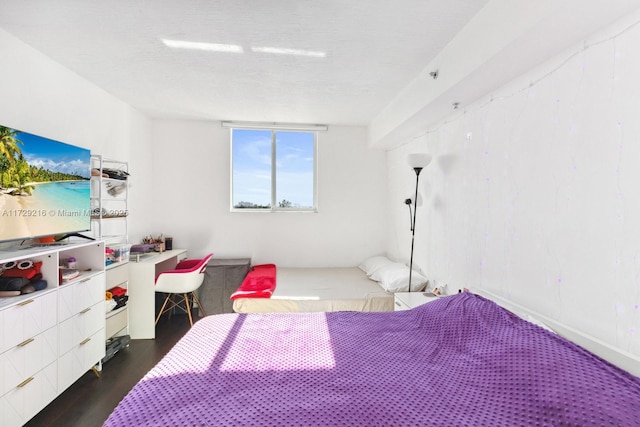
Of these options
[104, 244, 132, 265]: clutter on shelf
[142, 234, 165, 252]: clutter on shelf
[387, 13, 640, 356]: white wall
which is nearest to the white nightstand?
[387, 13, 640, 356]: white wall

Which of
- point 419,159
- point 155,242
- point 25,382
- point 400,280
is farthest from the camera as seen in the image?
point 155,242

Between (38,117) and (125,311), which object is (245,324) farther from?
(38,117)

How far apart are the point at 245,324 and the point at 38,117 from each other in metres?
2.27

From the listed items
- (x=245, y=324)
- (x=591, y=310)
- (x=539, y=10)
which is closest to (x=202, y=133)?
(x=245, y=324)

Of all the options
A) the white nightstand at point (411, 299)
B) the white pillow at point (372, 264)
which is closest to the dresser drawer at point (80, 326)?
the white nightstand at point (411, 299)

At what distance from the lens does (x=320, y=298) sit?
308cm

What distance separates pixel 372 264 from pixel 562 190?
103 inches

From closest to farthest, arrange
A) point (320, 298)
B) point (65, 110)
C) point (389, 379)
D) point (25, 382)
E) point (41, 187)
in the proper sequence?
point (389, 379) < point (25, 382) < point (41, 187) < point (65, 110) < point (320, 298)

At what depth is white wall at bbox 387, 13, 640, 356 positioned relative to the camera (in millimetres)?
1365

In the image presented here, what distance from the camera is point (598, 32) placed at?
1.46 metres

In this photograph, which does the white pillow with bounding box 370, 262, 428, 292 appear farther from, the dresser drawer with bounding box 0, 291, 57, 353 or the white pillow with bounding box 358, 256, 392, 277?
the dresser drawer with bounding box 0, 291, 57, 353

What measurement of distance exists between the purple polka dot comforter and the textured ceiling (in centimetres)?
183

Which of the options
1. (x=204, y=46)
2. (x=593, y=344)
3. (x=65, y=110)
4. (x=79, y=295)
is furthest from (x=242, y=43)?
(x=593, y=344)

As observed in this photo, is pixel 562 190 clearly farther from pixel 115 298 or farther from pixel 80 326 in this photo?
pixel 115 298
